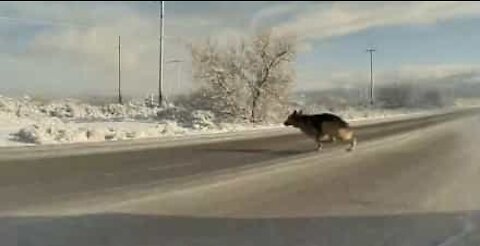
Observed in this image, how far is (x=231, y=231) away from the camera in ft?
30.2

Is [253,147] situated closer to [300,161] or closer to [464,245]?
Answer: [300,161]

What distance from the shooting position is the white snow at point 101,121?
32781 mm

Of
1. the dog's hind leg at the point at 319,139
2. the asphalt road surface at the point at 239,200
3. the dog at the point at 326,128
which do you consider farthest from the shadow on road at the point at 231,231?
the dog's hind leg at the point at 319,139

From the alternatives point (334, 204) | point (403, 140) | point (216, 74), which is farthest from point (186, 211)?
point (216, 74)

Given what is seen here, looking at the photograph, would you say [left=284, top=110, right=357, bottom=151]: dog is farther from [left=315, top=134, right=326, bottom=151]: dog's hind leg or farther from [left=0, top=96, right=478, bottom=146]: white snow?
[left=0, top=96, right=478, bottom=146]: white snow

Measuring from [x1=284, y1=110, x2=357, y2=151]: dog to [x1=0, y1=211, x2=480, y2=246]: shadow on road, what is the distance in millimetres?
12705

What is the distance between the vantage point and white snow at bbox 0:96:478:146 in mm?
32781

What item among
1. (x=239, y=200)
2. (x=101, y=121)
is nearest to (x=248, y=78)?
(x=101, y=121)

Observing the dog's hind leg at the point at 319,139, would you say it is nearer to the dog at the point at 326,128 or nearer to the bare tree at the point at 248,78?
the dog at the point at 326,128

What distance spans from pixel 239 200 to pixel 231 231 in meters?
2.99

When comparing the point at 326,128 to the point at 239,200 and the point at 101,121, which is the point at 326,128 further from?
the point at 101,121

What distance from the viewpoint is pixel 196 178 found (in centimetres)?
1524

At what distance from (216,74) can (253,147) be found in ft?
96.9

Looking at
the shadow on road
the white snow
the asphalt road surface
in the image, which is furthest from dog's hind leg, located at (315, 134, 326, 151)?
the shadow on road
